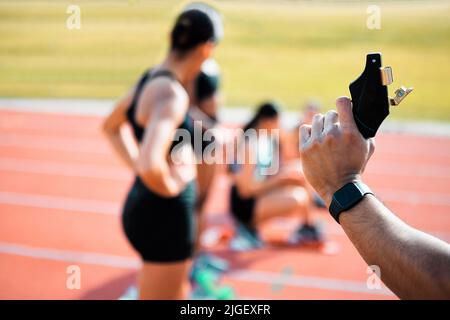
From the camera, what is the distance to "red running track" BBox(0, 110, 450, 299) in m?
5.18

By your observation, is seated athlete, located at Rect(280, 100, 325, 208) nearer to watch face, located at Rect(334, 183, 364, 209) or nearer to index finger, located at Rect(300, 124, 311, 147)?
index finger, located at Rect(300, 124, 311, 147)

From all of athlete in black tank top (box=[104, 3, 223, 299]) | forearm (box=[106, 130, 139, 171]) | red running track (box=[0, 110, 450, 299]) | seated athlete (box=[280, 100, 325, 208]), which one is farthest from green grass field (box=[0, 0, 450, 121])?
athlete in black tank top (box=[104, 3, 223, 299])

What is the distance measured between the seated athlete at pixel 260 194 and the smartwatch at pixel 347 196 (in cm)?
437

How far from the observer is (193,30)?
3252 mm

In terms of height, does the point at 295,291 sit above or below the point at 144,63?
below

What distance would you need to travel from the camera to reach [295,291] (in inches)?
201

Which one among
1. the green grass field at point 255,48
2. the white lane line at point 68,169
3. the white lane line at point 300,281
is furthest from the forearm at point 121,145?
the green grass field at point 255,48

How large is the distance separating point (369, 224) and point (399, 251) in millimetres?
93

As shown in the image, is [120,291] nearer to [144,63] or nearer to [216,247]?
[216,247]

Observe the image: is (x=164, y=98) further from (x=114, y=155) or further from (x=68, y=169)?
(x=114, y=155)

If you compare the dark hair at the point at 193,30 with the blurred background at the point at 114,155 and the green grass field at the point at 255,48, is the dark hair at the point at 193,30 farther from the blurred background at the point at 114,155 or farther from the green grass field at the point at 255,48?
the green grass field at the point at 255,48
